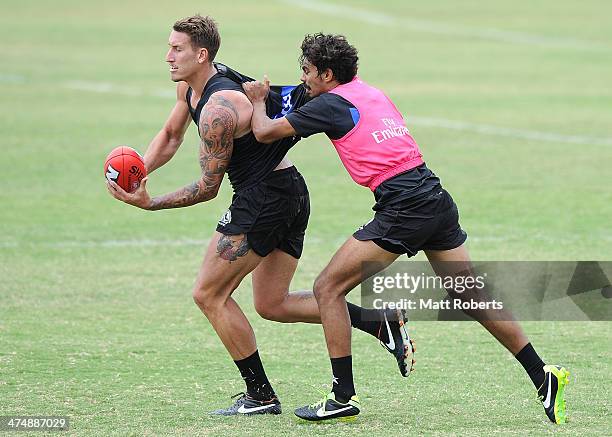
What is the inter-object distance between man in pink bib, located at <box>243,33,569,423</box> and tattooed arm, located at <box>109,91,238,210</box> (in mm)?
178

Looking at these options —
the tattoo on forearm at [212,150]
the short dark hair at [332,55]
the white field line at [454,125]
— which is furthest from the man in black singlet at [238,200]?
A: the white field line at [454,125]

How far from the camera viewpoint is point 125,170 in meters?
8.05

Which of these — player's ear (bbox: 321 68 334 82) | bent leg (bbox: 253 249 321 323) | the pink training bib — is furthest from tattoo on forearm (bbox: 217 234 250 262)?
player's ear (bbox: 321 68 334 82)

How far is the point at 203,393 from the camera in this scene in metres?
8.38

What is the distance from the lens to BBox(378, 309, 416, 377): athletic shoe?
8.27 meters

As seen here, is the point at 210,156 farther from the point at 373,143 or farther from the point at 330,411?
the point at 330,411

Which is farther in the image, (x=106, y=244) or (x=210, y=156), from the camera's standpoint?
(x=106, y=244)

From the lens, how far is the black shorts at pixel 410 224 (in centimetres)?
768

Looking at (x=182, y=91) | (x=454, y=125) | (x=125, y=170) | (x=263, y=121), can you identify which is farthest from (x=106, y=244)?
(x=454, y=125)

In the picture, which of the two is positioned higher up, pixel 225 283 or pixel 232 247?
pixel 232 247

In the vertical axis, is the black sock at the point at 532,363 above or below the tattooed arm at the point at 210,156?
below

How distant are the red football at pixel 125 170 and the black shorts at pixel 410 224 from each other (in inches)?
56.9

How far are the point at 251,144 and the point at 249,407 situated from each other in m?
1.63

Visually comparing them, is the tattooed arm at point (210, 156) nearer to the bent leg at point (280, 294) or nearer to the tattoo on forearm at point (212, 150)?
the tattoo on forearm at point (212, 150)
